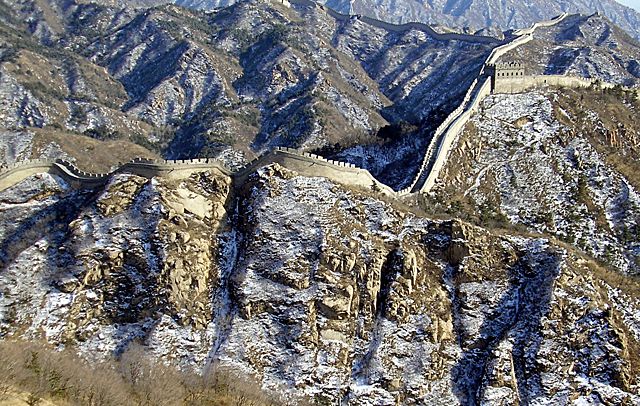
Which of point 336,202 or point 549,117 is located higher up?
point 549,117

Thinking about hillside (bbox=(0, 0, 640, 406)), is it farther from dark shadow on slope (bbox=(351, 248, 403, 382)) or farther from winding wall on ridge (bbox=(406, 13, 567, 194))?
winding wall on ridge (bbox=(406, 13, 567, 194))

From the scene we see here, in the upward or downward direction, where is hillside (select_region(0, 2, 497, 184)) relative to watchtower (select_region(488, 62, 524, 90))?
downward

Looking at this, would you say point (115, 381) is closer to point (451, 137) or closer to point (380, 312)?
point (380, 312)

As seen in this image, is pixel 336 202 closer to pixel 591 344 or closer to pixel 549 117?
pixel 591 344

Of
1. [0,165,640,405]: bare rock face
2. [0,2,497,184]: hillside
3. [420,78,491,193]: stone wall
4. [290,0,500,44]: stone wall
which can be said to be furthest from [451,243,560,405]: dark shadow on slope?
[290,0,500,44]: stone wall

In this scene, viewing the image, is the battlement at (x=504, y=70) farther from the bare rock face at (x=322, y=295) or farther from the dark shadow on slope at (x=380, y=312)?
the dark shadow on slope at (x=380, y=312)

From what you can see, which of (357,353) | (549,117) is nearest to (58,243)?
(357,353)

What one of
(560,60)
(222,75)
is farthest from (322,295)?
(222,75)

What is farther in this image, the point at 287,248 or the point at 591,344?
the point at 287,248
